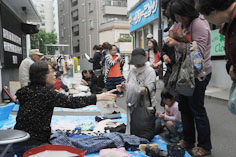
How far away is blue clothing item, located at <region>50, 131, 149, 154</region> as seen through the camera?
3.13m

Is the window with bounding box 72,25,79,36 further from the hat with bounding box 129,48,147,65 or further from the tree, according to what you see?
the hat with bounding box 129,48,147,65

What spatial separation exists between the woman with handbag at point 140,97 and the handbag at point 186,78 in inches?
34.6

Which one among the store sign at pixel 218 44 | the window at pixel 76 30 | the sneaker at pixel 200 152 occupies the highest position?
the window at pixel 76 30

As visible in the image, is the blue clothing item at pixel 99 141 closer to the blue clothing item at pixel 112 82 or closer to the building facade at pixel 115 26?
the blue clothing item at pixel 112 82

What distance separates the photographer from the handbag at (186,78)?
2697 mm

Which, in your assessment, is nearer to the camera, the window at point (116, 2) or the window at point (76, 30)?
the window at point (116, 2)

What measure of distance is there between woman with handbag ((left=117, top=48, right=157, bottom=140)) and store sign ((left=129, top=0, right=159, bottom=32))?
1032 centimetres

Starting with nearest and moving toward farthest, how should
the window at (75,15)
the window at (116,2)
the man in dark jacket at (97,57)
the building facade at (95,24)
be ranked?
the man in dark jacket at (97,57)
the building facade at (95,24)
the window at (116,2)
the window at (75,15)

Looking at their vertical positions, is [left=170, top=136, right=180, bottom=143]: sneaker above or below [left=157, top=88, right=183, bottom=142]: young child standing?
below

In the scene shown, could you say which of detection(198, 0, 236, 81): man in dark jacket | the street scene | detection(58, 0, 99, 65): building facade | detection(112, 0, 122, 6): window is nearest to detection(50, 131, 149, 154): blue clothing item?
the street scene

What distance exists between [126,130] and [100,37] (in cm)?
3290

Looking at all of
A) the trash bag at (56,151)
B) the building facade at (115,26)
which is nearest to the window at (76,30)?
the building facade at (115,26)

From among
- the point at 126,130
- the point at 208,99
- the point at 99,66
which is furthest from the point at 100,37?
the point at 126,130

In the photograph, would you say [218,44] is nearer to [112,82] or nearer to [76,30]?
[112,82]
